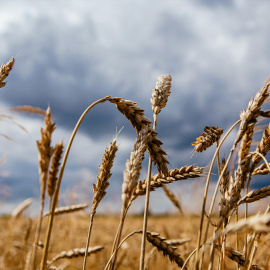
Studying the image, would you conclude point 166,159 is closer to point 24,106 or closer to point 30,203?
point 24,106

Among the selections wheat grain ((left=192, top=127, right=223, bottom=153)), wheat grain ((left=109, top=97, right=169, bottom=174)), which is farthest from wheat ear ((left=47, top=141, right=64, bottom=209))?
wheat grain ((left=192, top=127, right=223, bottom=153))

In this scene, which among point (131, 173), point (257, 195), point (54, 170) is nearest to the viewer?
point (131, 173)

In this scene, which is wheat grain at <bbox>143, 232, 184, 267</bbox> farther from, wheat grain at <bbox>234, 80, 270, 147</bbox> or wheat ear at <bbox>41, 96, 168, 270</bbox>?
wheat grain at <bbox>234, 80, 270, 147</bbox>

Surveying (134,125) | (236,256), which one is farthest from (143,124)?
(236,256)

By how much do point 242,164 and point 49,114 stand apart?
88cm

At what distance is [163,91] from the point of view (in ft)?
5.08

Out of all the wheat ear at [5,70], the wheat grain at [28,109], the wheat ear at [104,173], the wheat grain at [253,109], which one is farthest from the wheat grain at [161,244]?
the wheat ear at [5,70]

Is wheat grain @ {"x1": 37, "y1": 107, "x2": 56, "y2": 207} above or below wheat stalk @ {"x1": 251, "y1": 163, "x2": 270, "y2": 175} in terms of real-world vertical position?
below

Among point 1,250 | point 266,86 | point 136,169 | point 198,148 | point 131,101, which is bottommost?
point 1,250

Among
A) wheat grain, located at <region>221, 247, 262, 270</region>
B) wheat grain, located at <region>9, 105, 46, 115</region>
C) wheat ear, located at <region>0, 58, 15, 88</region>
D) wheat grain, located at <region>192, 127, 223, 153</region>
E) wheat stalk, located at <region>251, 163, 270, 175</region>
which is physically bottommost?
wheat grain, located at <region>221, 247, 262, 270</region>

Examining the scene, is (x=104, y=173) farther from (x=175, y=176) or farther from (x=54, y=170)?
(x=175, y=176)

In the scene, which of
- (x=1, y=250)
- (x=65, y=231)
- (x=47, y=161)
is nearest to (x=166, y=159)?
(x=47, y=161)

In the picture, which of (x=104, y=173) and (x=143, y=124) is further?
(x=104, y=173)

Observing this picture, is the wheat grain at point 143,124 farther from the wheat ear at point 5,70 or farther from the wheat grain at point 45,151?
the wheat ear at point 5,70
